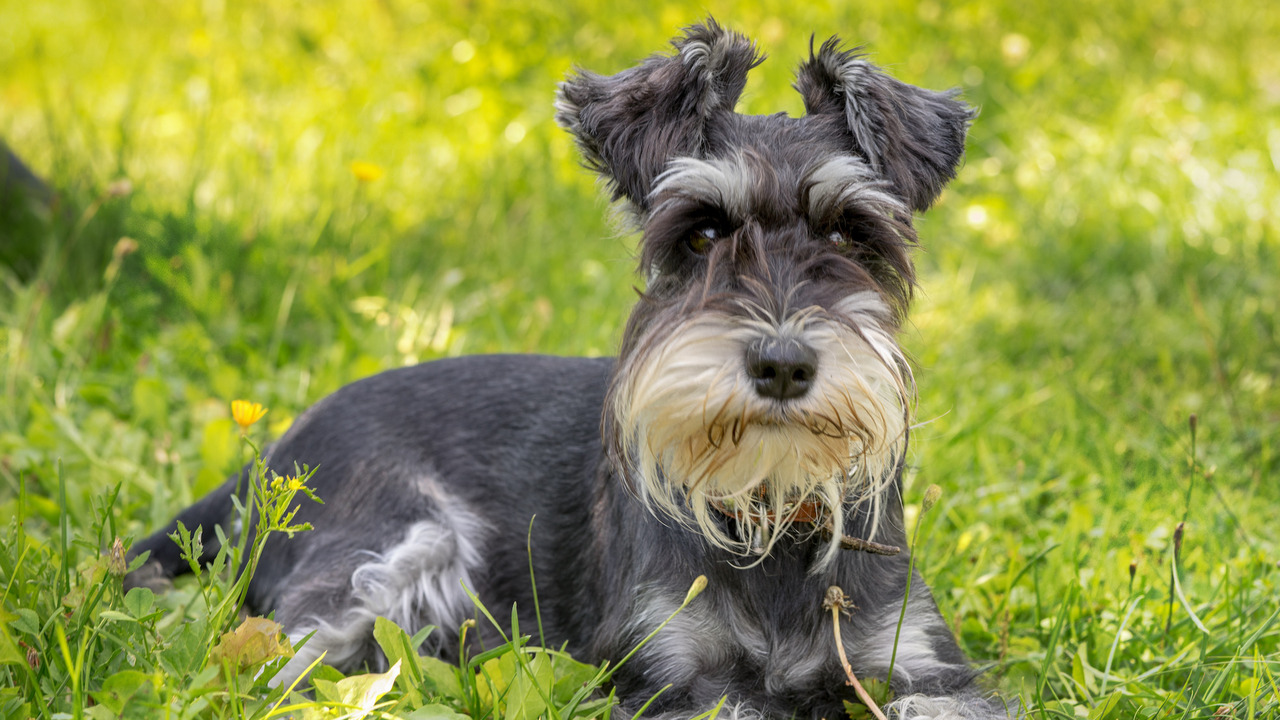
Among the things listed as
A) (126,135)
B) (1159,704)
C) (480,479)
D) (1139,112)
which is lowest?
(1159,704)

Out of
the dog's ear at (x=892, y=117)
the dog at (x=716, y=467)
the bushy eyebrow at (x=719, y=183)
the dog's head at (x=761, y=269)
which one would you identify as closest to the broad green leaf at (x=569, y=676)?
the dog at (x=716, y=467)

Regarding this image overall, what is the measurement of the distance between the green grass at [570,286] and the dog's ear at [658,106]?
2.74 feet

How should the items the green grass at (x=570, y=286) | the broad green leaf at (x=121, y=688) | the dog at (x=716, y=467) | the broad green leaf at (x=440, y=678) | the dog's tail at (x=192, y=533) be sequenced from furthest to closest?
the dog's tail at (x=192, y=533), the green grass at (x=570, y=286), the broad green leaf at (x=440, y=678), the dog at (x=716, y=467), the broad green leaf at (x=121, y=688)

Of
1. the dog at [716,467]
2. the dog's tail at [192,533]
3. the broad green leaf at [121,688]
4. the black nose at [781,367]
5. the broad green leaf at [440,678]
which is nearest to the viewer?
the broad green leaf at [121,688]

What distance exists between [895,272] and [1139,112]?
6218mm

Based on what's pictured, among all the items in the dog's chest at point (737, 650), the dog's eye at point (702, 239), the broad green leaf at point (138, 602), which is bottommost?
the dog's chest at point (737, 650)

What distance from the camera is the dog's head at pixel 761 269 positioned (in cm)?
227

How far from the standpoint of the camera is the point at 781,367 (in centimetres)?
222

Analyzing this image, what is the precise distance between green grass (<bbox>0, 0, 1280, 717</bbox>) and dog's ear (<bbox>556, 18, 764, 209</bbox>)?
83 centimetres

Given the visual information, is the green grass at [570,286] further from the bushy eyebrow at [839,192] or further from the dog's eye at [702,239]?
the dog's eye at [702,239]

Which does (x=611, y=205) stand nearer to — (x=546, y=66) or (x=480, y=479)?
(x=480, y=479)

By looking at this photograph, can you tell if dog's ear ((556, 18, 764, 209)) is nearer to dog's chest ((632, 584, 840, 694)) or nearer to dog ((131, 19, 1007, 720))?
dog ((131, 19, 1007, 720))

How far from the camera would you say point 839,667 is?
2748 mm

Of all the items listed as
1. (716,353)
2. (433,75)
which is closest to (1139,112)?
(433,75)
